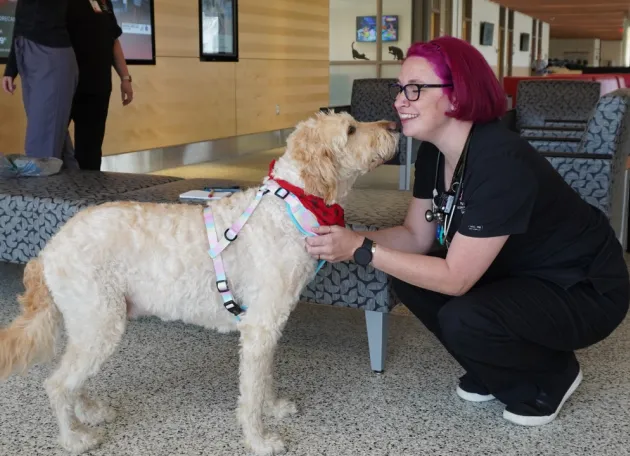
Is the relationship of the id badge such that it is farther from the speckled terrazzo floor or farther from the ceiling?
the ceiling

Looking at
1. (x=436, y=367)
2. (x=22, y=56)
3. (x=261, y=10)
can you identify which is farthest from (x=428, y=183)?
(x=261, y=10)

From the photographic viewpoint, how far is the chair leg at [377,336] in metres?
2.60

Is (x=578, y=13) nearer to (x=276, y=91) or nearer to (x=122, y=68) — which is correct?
(x=276, y=91)

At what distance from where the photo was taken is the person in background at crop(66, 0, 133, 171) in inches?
176

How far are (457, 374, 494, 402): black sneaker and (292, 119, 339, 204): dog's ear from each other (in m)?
0.90

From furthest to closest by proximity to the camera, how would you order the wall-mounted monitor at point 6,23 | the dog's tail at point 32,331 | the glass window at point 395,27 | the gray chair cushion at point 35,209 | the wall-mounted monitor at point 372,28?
the glass window at point 395,27 < the wall-mounted monitor at point 372,28 < the wall-mounted monitor at point 6,23 < the gray chair cushion at point 35,209 < the dog's tail at point 32,331

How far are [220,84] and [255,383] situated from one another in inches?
283

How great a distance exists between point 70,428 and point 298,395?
775 mm

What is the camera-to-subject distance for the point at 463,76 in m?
1.95

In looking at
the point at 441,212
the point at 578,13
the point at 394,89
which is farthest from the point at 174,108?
the point at 578,13

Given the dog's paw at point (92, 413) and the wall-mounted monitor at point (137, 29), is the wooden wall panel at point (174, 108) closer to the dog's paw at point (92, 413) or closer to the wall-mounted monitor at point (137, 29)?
the wall-mounted monitor at point (137, 29)

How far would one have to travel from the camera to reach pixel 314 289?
2654 mm

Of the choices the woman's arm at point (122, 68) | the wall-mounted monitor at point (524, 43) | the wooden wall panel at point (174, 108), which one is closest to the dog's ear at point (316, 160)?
the woman's arm at point (122, 68)

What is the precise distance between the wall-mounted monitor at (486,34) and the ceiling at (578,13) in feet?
2.61
